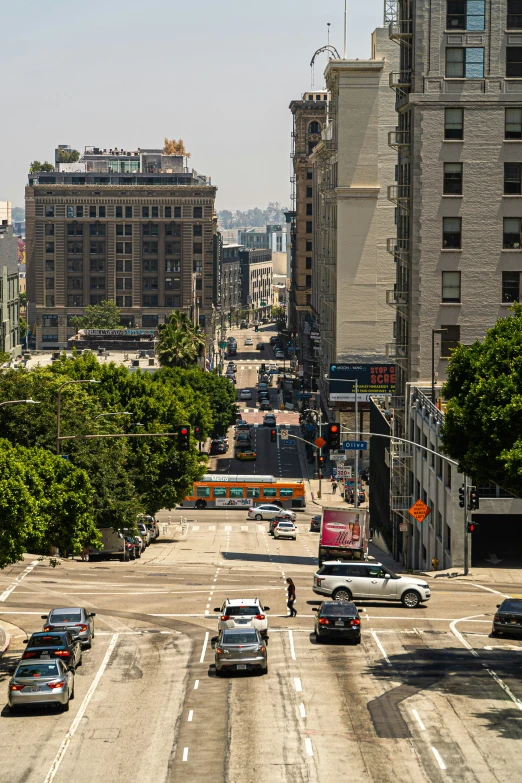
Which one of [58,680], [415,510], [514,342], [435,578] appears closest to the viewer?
[58,680]

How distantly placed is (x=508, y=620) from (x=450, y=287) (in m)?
41.2

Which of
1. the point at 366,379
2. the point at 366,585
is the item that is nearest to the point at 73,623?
the point at 366,585

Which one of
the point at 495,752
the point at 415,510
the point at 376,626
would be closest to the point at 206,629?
the point at 376,626

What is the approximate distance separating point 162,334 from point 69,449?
262 feet

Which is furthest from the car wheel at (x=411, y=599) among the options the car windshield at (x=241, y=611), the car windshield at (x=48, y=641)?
the car windshield at (x=48, y=641)

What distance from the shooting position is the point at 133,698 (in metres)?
41.2

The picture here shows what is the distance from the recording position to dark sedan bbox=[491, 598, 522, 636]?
49.7 metres

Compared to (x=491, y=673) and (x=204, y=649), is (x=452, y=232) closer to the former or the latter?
(x=204, y=649)

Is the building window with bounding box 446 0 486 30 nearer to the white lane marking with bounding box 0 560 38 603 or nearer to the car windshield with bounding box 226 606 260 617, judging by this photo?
the white lane marking with bounding box 0 560 38 603

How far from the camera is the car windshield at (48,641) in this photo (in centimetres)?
4375

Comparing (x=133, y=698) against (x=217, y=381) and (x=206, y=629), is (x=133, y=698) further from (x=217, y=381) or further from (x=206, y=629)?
(x=217, y=381)

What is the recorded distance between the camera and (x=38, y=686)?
38.9 metres

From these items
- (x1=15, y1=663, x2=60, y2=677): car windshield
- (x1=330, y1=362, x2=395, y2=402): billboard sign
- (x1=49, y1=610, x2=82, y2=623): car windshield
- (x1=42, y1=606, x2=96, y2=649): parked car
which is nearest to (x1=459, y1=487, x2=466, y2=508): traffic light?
(x1=42, y1=606, x2=96, y2=649): parked car

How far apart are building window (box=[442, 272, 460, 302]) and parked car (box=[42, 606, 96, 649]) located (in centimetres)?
4476
